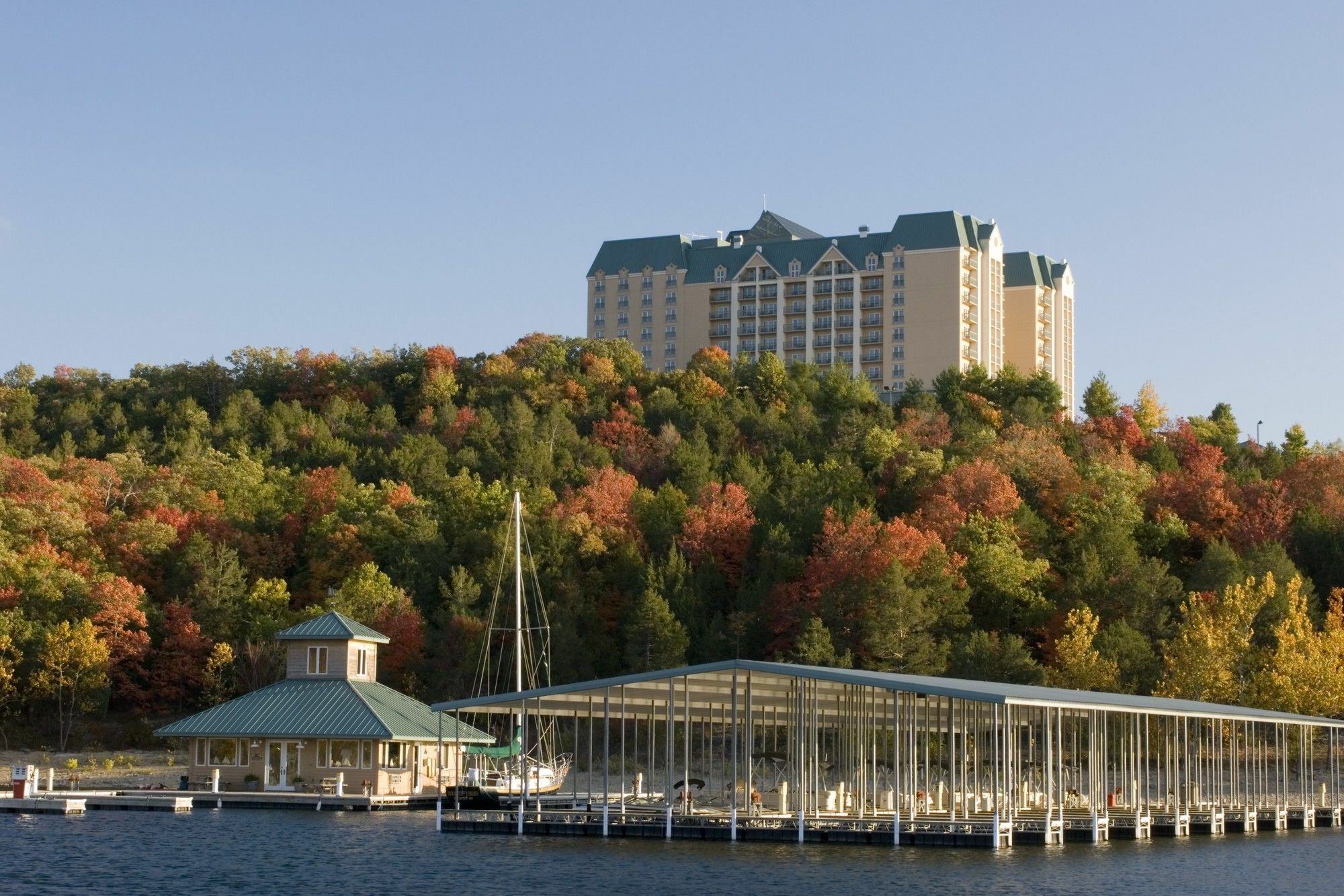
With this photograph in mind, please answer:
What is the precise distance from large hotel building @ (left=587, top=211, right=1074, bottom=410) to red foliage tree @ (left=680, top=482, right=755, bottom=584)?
160 feet

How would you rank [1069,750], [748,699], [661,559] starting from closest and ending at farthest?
[748,699]
[1069,750]
[661,559]

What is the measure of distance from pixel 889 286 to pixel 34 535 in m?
72.5

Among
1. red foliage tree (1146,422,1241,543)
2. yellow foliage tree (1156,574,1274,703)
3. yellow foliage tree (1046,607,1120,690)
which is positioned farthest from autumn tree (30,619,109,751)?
red foliage tree (1146,422,1241,543)

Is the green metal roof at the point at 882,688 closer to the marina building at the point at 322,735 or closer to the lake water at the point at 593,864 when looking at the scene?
the lake water at the point at 593,864

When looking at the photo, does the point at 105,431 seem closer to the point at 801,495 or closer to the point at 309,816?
the point at 801,495

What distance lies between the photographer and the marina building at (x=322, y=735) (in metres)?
55.8

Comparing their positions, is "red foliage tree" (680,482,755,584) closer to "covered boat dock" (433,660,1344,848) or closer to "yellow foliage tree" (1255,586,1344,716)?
"covered boat dock" (433,660,1344,848)

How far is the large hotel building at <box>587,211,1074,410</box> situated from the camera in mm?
130500

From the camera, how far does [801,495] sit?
272 feet

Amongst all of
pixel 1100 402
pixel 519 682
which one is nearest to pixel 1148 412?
pixel 1100 402

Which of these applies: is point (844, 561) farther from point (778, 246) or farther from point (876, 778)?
point (778, 246)

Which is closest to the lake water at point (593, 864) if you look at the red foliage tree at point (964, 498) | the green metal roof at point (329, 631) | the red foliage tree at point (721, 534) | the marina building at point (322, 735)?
the marina building at point (322, 735)

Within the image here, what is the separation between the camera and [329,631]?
59719 mm

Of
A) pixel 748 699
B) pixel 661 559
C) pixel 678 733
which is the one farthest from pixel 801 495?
pixel 748 699
